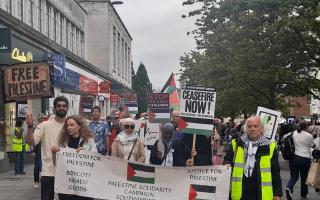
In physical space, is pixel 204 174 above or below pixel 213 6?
below

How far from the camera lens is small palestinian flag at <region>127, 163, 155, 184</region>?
758 cm

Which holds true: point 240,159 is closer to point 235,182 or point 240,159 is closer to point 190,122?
point 235,182

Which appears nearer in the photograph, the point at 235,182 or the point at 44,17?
the point at 235,182

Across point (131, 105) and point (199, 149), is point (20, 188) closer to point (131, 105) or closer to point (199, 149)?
point (199, 149)

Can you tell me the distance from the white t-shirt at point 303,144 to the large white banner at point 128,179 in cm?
570

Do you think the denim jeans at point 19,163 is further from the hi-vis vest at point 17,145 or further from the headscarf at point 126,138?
the headscarf at point 126,138

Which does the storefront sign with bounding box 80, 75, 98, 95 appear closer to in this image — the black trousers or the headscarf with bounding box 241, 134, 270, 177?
the black trousers

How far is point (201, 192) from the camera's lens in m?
7.30

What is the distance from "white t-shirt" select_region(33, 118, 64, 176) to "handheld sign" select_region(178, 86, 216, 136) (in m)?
1.70

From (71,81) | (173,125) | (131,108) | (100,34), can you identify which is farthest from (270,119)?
(100,34)

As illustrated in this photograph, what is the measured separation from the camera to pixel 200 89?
26.5 ft

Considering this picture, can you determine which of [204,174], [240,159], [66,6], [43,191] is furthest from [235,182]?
[66,6]

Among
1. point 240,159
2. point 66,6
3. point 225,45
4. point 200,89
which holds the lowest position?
point 240,159

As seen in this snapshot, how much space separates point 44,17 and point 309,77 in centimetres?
1426
